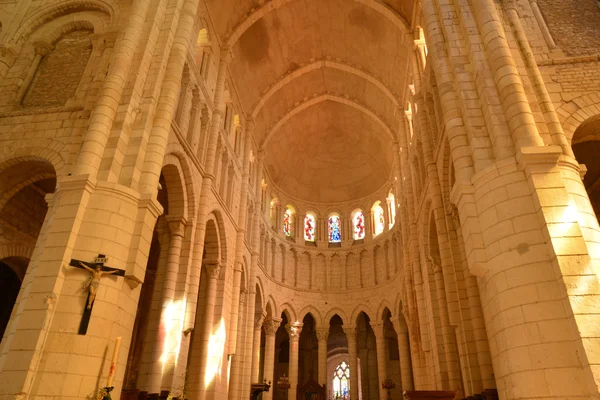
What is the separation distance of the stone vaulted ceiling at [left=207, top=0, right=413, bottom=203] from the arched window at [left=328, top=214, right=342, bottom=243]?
1.49 metres

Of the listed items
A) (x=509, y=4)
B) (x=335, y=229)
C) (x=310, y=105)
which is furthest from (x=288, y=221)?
(x=509, y=4)

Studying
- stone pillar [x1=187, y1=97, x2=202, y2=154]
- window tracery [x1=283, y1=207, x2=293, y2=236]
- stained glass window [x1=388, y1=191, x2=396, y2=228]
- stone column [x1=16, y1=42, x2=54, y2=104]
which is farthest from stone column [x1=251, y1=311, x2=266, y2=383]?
stone column [x1=16, y1=42, x2=54, y2=104]

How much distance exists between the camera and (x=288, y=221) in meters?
32.1

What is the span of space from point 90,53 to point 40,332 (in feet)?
31.0

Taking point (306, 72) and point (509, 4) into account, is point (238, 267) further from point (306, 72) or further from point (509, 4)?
point (509, 4)

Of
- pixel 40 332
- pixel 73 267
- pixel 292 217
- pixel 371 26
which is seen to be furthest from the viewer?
pixel 292 217

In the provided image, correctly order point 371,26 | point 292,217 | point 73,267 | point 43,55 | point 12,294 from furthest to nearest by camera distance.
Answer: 1. point 292,217
2. point 371,26
3. point 12,294
4. point 43,55
5. point 73,267

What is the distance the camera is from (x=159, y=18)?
13.4 metres

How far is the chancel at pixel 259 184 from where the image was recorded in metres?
8.16

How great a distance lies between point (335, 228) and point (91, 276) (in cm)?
2486

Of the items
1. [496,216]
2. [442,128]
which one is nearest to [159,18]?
[442,128]

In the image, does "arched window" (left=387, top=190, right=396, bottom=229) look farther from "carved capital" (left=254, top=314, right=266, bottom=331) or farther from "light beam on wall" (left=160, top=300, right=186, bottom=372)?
"light beam on wall" (left=160, top=300, right=186, bottom=372)

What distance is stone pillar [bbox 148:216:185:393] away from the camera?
12617 millimetres

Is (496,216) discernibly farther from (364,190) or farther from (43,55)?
(364,190)
